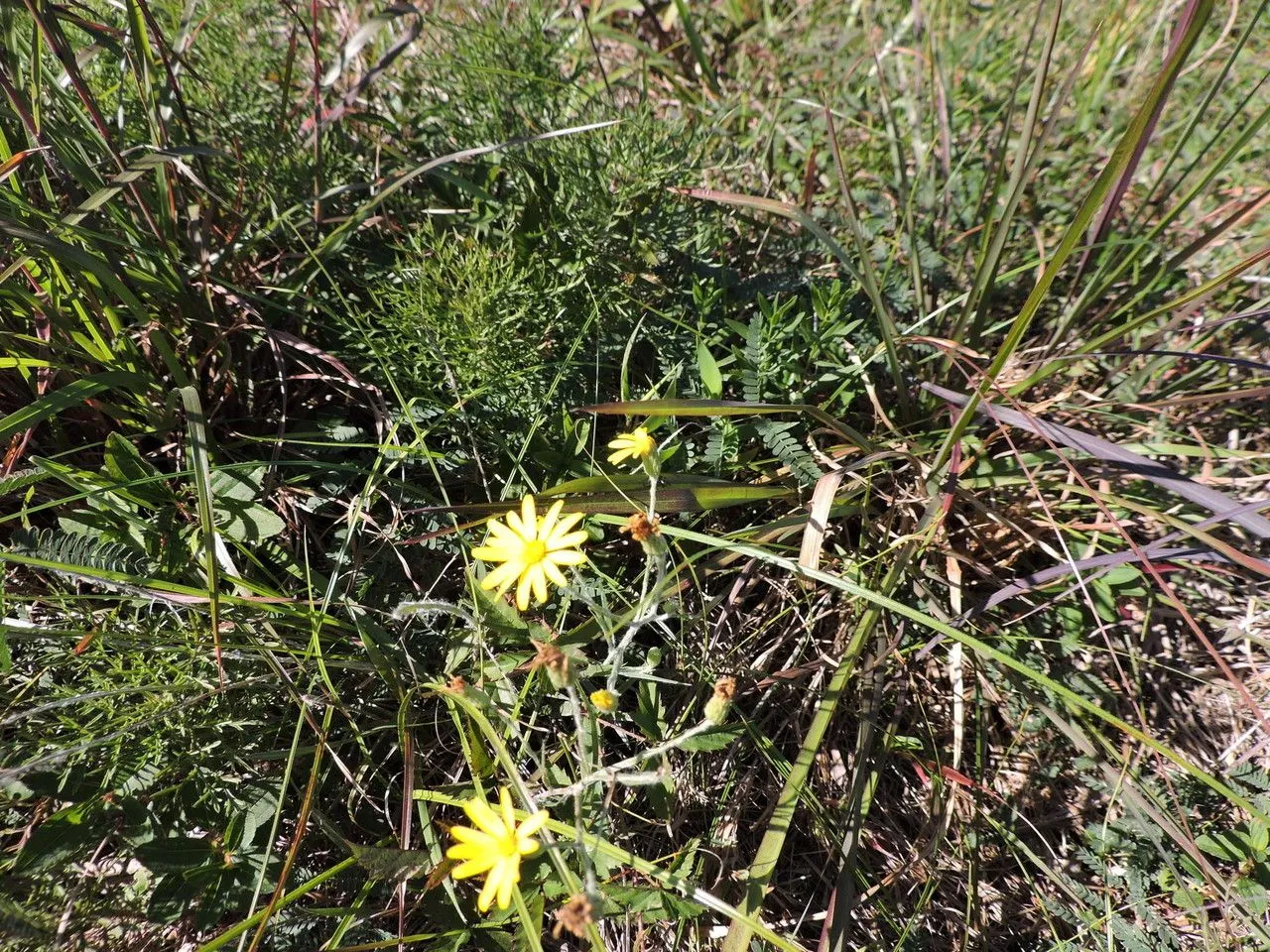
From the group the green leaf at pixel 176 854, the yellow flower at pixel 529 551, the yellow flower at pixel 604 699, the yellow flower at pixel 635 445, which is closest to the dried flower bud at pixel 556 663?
the yellow flower at pixel 604 699

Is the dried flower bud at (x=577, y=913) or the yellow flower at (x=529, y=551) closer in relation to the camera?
the dried flower bud at (x=577, y=913)

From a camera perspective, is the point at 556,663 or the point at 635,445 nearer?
the point at 556,663

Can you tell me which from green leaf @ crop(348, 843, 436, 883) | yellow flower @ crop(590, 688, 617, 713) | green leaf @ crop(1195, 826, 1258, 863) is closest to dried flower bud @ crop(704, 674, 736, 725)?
yellow flower @ crop(590, 688, 617, 713)

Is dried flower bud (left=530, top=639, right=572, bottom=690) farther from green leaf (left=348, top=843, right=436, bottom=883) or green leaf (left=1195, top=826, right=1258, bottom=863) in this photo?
green leaf (left=1195, top=826, right=1258, bottom=863)

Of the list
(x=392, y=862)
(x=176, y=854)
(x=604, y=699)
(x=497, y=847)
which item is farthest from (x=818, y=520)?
(x=176, y=854)

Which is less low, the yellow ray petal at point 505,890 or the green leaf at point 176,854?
the yellow ray petal at point 505,890

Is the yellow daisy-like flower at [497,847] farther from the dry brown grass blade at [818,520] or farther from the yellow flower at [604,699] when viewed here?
the dry brown grass blade at [818,520]

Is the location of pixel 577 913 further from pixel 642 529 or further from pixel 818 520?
pixel 818 520
